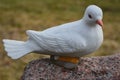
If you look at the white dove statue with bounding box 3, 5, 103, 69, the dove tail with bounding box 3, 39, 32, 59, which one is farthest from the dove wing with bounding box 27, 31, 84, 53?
the dove tail with bounding box 3, 39, 32, 59


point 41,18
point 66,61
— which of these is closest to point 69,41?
point 66,61

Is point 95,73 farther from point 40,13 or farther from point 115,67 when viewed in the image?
point 40,13

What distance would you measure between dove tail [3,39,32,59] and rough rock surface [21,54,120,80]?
0.19 m

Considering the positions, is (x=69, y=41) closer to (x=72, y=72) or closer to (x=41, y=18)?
(x=72, y=72)

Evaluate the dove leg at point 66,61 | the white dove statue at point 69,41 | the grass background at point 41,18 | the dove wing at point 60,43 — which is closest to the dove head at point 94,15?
the white dove statue at point 69,41

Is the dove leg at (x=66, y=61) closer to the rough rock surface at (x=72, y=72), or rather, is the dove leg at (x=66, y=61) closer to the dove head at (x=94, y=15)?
the rough rock surface at (x=72, y=72)

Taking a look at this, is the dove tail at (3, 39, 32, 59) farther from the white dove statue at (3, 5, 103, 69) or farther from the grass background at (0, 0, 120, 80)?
the grass background at (0, 0, 120, 80)

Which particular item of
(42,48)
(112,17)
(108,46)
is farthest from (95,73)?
(112,17)

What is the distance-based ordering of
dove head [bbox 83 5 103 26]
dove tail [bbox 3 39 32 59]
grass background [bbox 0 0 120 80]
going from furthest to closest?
grass background [bbox 0 0 120 80], dove tail [bbox 3 39 32 59], dove head [bbox 83 5 103 26]

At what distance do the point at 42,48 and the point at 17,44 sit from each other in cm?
18

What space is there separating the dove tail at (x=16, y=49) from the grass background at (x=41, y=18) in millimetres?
1872

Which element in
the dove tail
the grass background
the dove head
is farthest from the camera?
the grass background

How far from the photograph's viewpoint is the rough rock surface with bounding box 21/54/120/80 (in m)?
2.88

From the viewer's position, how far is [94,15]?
2660 millimetres
